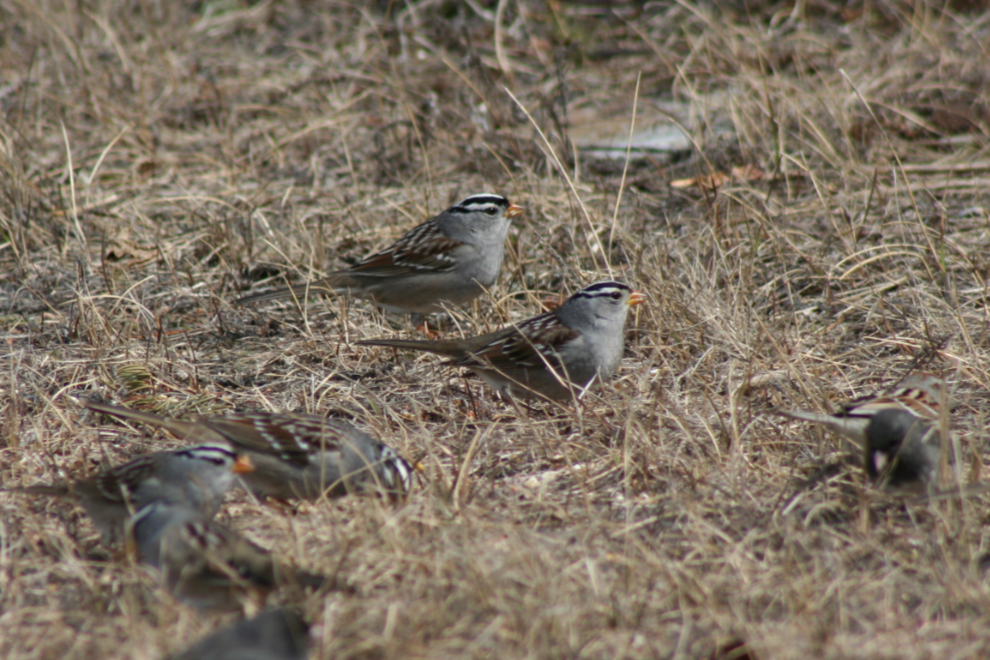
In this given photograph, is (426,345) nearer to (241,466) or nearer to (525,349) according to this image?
(525,349)

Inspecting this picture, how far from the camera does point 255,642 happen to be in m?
2.34

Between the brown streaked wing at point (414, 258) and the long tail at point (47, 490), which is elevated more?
the long tail at point (47, 490)

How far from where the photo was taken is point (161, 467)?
329cm

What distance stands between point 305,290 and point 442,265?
77 cm

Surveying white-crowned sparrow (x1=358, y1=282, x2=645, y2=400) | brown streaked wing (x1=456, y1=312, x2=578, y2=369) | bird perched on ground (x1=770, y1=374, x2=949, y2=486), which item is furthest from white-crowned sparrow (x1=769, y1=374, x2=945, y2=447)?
brown streaked wing (x1=456, y1=312, x2=578, y2=369)

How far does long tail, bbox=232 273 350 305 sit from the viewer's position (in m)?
5.38

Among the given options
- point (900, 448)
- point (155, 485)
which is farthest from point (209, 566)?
point (900, 448)

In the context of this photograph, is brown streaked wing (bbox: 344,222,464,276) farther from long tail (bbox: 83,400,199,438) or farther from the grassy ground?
long tail (bbox: 83,400,199,438)

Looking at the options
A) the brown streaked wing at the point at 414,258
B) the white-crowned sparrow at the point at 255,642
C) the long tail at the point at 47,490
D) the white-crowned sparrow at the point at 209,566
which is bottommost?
the brown streaked wing at the point at 414,258

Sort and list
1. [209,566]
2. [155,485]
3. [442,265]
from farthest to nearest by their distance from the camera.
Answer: [442,265] < [155,485] < [209,566]

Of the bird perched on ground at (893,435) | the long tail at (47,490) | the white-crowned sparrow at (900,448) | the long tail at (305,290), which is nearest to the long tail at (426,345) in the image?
the long tail at (305,290)

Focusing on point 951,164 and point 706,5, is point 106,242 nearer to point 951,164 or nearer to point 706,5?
point 951,164

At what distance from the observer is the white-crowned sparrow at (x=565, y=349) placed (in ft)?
14.6

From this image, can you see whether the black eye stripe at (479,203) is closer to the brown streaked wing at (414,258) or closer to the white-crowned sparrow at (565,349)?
the brown streaked wing at (414,258)
